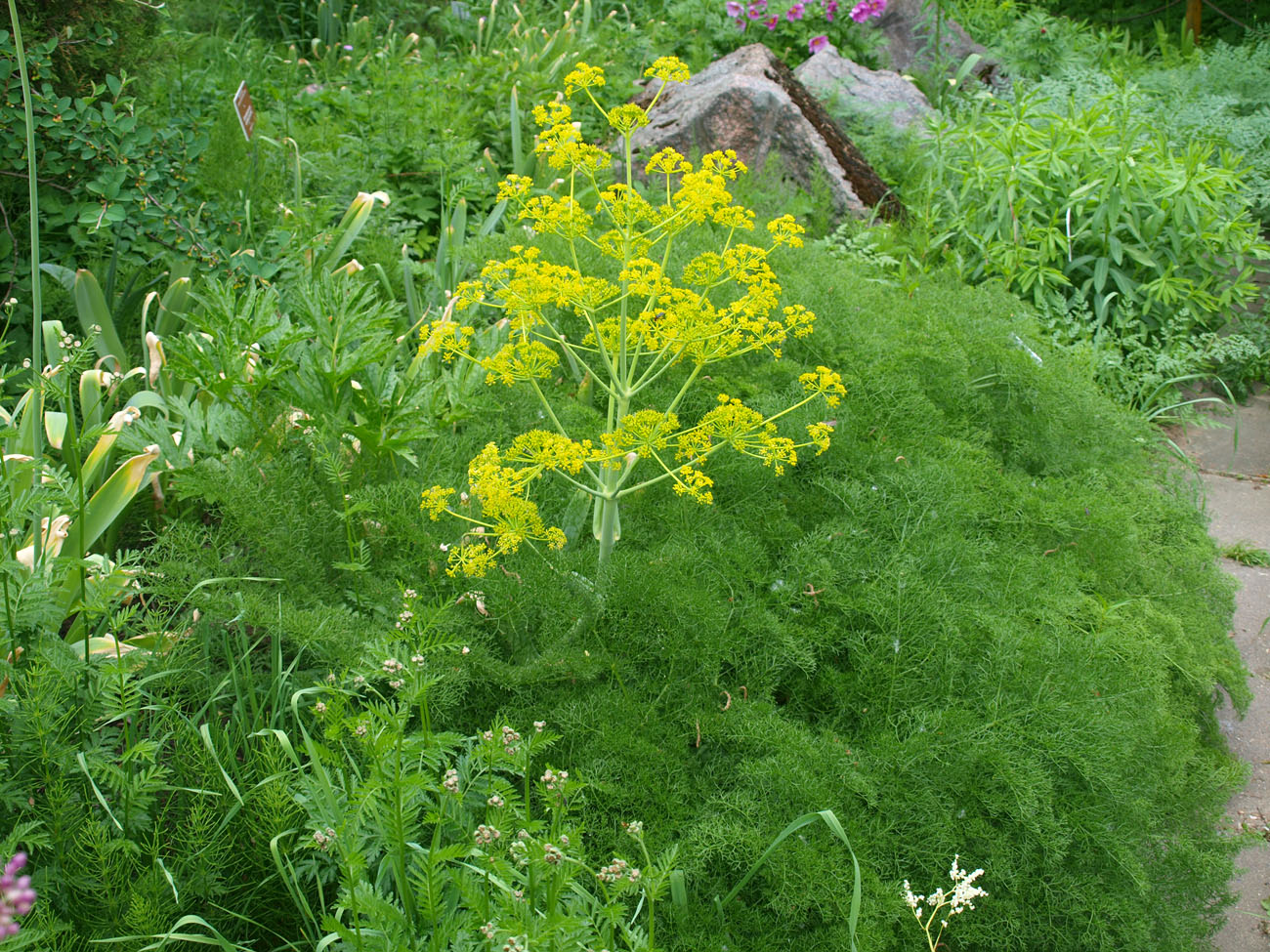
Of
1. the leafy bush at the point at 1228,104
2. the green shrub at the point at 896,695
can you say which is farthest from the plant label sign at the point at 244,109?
the leafy bush at the point at 1228,104

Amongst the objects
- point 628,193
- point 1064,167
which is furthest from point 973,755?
point 1064,167

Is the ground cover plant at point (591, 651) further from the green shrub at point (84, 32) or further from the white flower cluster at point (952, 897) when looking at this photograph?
the green shrub at point (84, 32)

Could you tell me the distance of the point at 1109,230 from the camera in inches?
193

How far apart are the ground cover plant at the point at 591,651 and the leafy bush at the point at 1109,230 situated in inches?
71.0

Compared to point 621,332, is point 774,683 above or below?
below

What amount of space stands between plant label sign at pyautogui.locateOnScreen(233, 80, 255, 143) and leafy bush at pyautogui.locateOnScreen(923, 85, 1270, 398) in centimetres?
324

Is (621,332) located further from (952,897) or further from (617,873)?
(952,897)

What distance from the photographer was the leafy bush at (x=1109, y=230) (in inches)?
191

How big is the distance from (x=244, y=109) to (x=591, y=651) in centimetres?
281

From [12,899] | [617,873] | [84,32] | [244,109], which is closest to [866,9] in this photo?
[244,109]

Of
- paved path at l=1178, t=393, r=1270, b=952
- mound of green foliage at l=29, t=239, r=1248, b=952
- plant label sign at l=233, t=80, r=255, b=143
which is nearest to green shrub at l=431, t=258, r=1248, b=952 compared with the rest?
mound of green foliage at l=29, t=239, r=1248, b=952

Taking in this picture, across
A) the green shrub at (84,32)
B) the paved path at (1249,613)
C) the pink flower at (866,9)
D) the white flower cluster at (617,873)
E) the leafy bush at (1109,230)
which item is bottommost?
the paved path at (1249,613)

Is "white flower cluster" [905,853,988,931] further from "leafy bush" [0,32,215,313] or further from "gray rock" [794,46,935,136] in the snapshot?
"gray rock" [794,46,935,136]

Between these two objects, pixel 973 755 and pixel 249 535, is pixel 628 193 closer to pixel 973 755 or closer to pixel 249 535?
pixel 249 535
